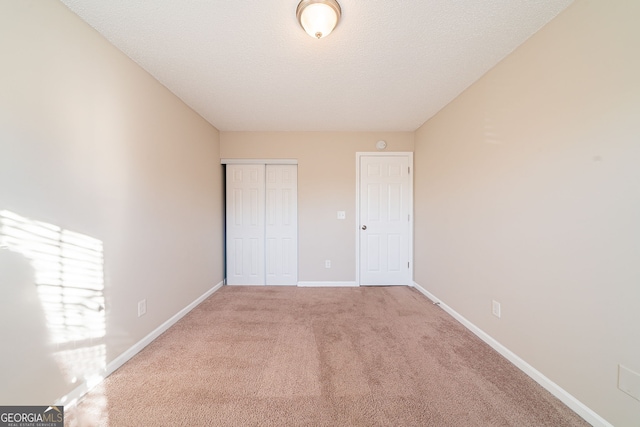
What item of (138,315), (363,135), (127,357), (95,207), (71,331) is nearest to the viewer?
(71,331)

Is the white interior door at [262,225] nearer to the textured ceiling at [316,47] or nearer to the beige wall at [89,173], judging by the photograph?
the beige wall at [89,173]

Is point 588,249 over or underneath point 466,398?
over

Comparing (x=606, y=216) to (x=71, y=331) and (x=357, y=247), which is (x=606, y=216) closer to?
(x=357, y=247)

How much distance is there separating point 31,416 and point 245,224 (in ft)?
8.70

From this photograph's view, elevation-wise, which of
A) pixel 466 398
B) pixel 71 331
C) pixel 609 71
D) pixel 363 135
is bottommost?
pixel 466 398

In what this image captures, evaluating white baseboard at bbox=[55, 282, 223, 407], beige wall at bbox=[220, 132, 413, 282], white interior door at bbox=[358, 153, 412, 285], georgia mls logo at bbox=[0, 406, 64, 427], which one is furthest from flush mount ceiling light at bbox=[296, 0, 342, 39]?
white baseboard at bbox=[55, 282, 223, 407]

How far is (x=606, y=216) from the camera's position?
1190 mm

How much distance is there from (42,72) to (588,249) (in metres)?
3.23

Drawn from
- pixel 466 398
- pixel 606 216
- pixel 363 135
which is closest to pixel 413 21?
pixel 606 216

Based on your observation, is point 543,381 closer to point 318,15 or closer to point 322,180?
point 318,15

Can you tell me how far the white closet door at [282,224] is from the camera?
3650 mm

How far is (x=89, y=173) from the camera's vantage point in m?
1.53

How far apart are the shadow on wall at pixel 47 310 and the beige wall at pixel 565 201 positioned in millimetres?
3054

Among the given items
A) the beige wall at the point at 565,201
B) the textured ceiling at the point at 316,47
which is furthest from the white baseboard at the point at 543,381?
the textured ceiling at the point at 316,47
